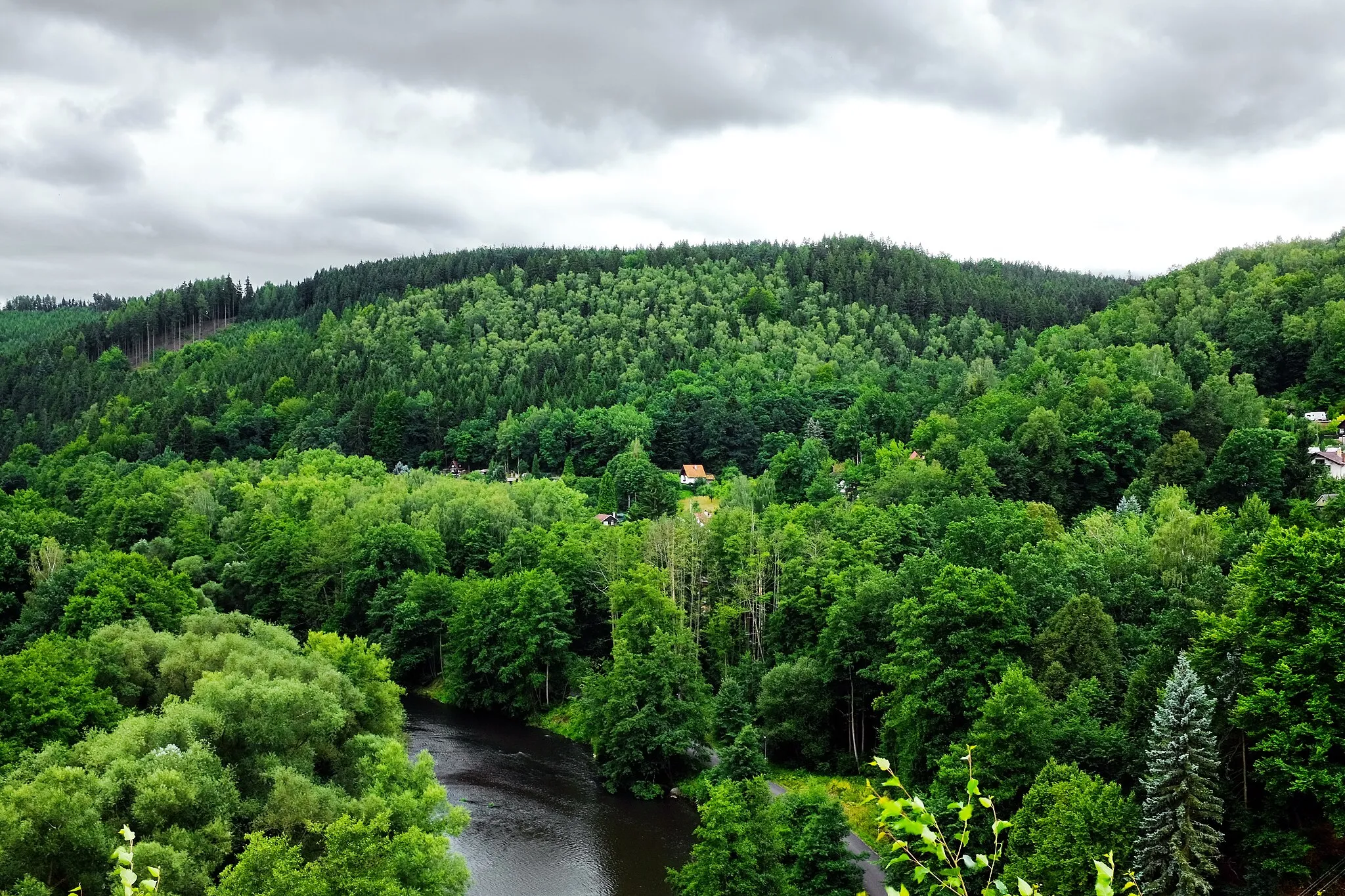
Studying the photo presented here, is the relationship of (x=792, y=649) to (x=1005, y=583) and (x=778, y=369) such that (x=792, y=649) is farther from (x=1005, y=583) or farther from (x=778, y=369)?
(x=778, y=369)

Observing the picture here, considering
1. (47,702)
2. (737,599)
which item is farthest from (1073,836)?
(47,702)

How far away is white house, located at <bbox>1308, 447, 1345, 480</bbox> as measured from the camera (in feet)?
200

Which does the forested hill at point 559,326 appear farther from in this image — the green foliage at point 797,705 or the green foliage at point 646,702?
the green foliage at point 797,705

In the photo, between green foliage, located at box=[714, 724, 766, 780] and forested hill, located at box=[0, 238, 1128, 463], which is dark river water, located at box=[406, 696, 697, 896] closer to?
green foliage, located at box=[714, 724, 766, 780]

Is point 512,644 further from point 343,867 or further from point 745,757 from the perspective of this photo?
point 343,867

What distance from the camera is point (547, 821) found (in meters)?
41.6

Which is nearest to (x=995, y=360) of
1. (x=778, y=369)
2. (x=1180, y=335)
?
(x=778, y=369)

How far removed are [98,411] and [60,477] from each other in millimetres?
39528

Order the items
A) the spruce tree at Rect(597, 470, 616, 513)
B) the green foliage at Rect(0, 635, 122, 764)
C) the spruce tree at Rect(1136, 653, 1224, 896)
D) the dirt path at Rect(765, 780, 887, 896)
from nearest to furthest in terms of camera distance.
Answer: the spruce tree at Rect(1136, 653, 1224, 896), the dirt path at Rect(765, 780, 887, 896), the green foliage at Rect(0, 635, 122, 764), the spruce tree at Rect(597, 470, 616, 513)

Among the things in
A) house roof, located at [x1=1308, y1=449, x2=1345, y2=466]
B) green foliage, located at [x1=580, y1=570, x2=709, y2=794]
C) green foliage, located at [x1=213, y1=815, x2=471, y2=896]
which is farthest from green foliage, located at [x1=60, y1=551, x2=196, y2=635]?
house roof, located at [x1=1308, y1=449, x2=1345, y2=466]

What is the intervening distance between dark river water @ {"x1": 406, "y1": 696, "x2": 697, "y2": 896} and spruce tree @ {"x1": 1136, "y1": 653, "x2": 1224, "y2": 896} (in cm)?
1757

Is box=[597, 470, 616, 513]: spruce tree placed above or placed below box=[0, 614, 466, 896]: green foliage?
above

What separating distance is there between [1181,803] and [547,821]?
2590cm

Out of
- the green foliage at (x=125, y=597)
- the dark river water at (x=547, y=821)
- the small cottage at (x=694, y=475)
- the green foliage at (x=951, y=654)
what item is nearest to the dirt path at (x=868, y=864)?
the green foliage at (x=951, y=654)
